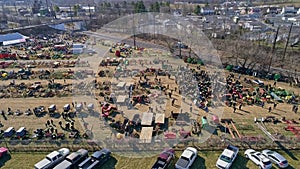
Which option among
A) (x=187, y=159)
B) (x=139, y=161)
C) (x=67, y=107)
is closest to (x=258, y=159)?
(x=187, y=159)

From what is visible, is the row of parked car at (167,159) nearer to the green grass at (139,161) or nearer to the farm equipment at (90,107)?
the green grass at (139,161)

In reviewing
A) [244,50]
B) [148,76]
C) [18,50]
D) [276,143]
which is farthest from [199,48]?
[18,50]

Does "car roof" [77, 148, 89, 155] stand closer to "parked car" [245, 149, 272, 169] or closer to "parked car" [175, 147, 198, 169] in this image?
"parked car" [175, 147, 198, 169]

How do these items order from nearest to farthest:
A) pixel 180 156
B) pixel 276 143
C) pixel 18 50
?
pixel 180 156 < pixel 276 143 < pixel 18 50

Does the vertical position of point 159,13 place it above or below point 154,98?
above

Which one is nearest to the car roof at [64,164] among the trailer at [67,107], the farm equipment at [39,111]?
the trailer at [67,107]

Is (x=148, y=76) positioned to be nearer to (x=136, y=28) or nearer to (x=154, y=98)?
(x=154, y=98)

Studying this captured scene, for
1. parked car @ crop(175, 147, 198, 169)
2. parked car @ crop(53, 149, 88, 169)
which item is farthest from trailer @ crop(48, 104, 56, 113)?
parked car @ crop(175, 147, 198, 169)
